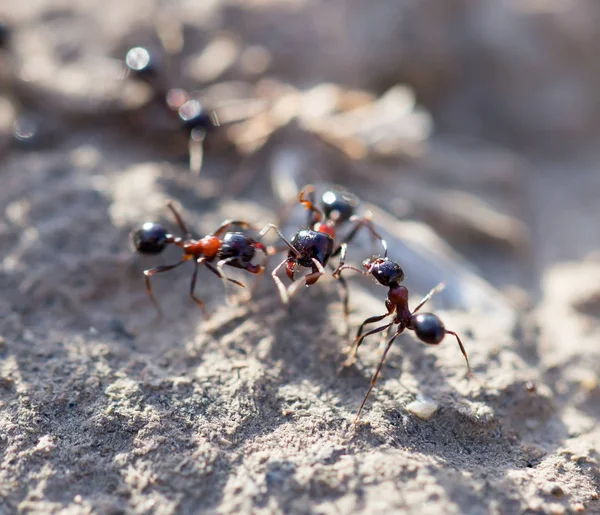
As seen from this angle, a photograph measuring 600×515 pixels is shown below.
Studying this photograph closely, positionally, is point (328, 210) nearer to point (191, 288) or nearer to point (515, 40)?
point (191, 288)

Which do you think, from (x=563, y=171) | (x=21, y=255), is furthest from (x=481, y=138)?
(x=21, y=255)

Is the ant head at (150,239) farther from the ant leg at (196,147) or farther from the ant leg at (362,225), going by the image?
the ant leg at (196,147)

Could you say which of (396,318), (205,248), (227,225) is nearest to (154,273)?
(205,248)

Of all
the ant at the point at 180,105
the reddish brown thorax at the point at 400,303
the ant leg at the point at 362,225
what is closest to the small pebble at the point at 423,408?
the reddish brown thorax at the point at 400,303

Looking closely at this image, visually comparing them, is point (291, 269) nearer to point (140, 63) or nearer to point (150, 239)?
point (150, 239)

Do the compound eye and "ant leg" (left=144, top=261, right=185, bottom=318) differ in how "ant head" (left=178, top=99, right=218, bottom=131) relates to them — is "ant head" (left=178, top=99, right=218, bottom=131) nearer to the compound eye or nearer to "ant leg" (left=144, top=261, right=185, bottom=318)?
the compound eye

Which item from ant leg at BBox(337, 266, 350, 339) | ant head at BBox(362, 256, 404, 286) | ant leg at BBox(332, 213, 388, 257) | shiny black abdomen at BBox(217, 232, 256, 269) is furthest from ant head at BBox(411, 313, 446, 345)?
shiny black abdomen at BBox(217, 232, 256, 269)
